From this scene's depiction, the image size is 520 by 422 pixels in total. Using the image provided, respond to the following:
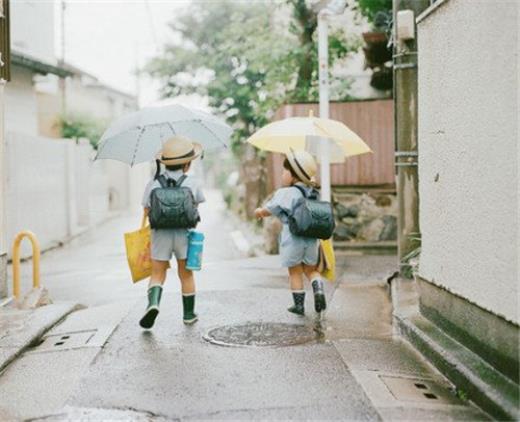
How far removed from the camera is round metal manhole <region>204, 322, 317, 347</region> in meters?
6.12

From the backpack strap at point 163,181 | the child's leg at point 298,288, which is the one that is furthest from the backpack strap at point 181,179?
the child's leg at point 298,288

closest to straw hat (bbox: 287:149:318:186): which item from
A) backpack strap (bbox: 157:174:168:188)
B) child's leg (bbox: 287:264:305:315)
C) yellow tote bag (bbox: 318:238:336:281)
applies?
yellow tote bag (bbox: 318:238:336:281)

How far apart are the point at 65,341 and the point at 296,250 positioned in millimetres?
2433

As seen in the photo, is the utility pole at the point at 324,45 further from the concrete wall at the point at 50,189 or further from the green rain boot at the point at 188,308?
the concrete wall at the point at 50,189

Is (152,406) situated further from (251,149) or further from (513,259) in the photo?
(251,149)

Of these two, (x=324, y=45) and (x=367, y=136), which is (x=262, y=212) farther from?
(x=367, y=136)

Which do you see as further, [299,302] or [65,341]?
[299,302]

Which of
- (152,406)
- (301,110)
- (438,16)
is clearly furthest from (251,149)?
(152,406)

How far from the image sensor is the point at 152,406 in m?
4.46

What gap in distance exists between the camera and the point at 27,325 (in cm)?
687

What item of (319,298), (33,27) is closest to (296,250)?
(319,298)

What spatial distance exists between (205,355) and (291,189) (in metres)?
2.13

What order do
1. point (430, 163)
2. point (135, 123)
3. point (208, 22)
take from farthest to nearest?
point (208, 22)
point (135, 123)
point (430, 163)

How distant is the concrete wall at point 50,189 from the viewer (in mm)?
14039
